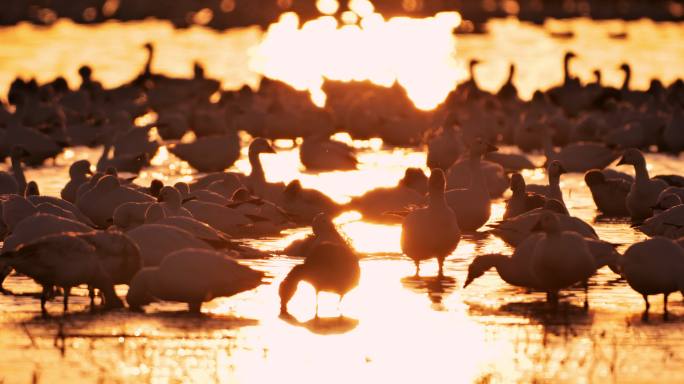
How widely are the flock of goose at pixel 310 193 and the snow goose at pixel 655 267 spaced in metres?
0.01

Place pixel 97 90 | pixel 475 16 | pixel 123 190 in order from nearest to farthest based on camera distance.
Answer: pixel 123 190
pixel 97 90
pixel 475 16

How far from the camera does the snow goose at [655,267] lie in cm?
1297

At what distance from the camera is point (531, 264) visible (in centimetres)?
1351

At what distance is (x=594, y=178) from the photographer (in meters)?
20.1

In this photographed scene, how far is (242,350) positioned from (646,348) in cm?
307

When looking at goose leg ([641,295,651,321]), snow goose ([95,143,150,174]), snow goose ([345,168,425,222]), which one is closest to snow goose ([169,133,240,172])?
snow goose ([95,143,150,174])

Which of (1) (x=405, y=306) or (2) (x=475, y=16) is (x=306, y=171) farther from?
(2) (x=475, y=16)

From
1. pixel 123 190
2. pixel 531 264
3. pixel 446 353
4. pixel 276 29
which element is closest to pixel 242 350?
pixel 446 353

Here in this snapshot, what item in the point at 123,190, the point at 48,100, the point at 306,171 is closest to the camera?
the point at 123,190

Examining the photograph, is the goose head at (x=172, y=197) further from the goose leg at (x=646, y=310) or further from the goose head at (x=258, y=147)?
the goose leg at (x=646, y=310)

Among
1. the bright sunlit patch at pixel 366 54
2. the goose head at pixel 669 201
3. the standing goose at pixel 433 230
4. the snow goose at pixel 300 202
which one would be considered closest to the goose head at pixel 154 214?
the standing goose at pixel 433 230

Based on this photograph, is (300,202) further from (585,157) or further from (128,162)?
(585,157)

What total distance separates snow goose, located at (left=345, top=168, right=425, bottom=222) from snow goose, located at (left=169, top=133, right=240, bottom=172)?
217 inches

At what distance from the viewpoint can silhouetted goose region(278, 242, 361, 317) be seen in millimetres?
13141
